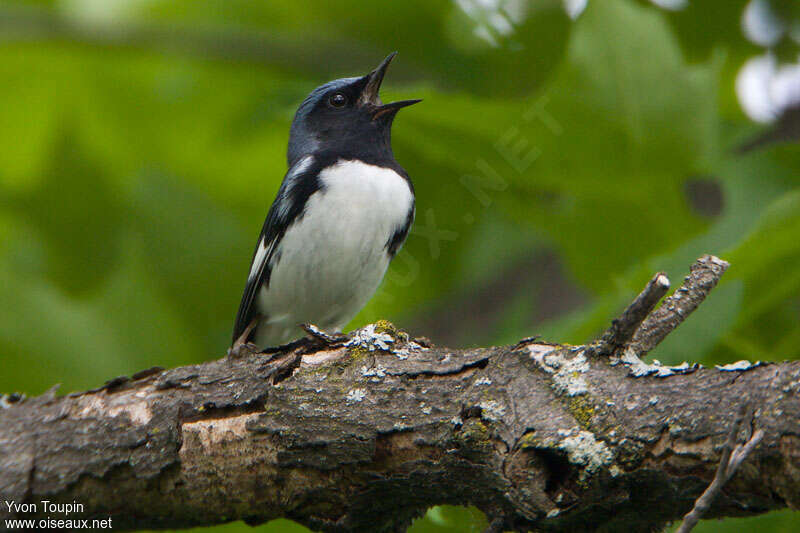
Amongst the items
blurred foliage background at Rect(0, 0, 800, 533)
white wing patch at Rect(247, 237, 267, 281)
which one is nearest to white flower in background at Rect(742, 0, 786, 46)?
blurred foliage background at Rect(0, 0, 800, 533)

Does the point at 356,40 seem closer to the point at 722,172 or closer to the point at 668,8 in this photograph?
the point at 668,8

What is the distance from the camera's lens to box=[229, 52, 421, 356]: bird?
397 centimetres

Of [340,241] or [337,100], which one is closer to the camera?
[340,241]

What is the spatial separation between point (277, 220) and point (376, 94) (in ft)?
3.02

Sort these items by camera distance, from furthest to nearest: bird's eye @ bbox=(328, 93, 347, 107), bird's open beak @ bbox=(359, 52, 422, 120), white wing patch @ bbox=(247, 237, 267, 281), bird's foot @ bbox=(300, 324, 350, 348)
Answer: bird's eye @ bbox=(328, 93, 347, 107) < bird's open beak @ bbox=(359, 52, 422, 120) < white wing patch @ bbox=(247, 237, 267, 281) < bird's foot @ bbox=(300, 324, 350, 348)

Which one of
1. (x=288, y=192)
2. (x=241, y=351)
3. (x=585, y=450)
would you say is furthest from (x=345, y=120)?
(x=585, y=450)

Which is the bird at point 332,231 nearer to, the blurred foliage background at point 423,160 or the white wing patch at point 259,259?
the white wing patch at point 259,259

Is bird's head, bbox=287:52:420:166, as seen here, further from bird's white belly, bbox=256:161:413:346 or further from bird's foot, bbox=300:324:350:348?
bird's foot, bbox=300:324:350:348

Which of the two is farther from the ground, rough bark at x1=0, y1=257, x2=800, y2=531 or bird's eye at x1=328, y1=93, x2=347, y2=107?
bird's eye at x1=328, y1=93, x2=347, y2=107

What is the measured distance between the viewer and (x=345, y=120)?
14.9 ft

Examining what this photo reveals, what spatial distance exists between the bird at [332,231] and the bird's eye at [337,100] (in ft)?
0.42

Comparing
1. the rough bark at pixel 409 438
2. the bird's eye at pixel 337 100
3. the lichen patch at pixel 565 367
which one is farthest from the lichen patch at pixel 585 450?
the bird's eye at pixel 337 100

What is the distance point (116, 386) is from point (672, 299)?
156 centimetres

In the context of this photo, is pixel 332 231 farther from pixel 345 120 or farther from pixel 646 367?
pixel 646 367
